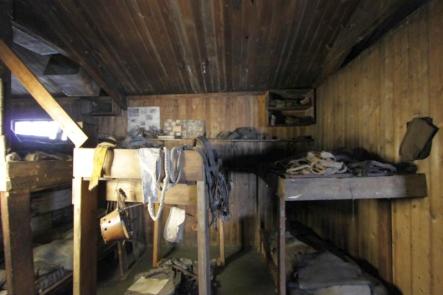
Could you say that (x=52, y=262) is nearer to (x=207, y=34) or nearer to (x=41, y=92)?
(x=41, y=92)

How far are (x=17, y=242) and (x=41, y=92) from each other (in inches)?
46.1

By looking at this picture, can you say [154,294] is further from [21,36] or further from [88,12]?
[21,36]

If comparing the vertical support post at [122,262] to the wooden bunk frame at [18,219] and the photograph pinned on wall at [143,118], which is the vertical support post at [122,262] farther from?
the photograph pinned on wall at [143,118]

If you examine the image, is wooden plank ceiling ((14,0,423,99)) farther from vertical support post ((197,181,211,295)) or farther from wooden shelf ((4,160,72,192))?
vertical support post ((197,181,211,295))

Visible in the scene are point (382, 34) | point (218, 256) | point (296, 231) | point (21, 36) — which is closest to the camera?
point (382, 34)

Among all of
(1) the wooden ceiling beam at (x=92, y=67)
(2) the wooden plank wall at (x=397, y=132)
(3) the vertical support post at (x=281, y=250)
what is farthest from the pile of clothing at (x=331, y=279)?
(1) the wooden ceiling beam at (x=92, y=67)

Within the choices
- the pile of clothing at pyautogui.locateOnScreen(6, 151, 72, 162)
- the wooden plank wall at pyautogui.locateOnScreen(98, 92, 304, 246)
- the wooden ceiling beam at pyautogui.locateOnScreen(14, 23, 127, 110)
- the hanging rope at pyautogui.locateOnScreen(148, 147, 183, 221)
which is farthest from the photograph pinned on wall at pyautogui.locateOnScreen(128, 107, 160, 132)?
the hanging rope at pyautogui.locateOnScreen(148, 147, 183, 221)

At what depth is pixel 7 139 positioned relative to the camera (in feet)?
6.47

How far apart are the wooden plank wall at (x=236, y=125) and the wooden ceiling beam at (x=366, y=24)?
1379 millimetres

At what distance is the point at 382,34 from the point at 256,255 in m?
3.07

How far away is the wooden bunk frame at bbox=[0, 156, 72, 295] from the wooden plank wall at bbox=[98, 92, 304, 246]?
2250 millimetres

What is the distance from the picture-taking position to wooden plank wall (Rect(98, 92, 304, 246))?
386cm

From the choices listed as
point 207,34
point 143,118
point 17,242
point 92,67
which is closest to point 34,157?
point 17,242

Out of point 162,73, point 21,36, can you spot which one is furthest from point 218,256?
point 21,36
